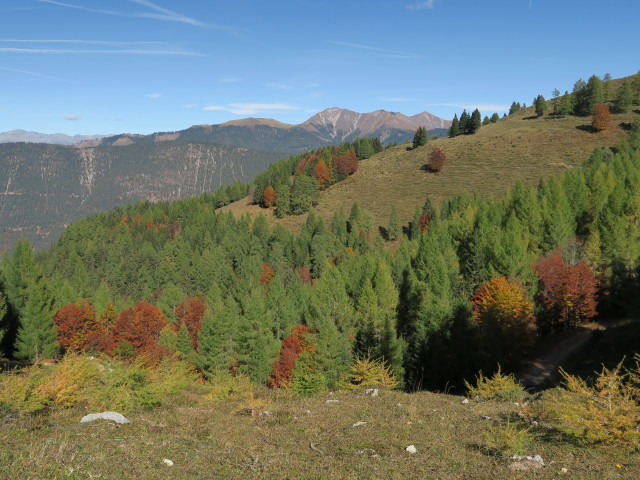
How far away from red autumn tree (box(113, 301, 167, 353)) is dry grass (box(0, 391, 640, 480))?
58.1 metres

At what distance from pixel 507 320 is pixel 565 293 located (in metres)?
10.4

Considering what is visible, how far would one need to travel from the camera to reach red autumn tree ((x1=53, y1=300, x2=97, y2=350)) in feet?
213

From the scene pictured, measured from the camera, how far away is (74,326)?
216ft

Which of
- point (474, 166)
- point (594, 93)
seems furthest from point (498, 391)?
point (594, 93)

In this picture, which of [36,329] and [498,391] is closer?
[498,391]

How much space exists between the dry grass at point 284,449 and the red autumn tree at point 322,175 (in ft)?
444

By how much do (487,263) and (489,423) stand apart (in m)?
41.7

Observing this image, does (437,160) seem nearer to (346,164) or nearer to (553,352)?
(346,164)

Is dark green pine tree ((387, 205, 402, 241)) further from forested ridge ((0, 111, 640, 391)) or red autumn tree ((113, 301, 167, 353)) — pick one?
red autumn tree ((113, 301, 167, 353))

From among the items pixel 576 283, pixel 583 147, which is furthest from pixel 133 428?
pixel 583 147

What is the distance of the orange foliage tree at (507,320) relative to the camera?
39.5 meters

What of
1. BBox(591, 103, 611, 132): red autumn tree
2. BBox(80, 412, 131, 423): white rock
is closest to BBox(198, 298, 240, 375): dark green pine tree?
BBox(80, 412, 131, 423): white rock

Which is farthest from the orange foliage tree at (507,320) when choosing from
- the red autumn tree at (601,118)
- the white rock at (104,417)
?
the red autumn tree at (601,118)

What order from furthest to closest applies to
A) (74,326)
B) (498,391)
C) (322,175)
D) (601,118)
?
(322,175) → (601,118) → (74,326) → (498,391)
